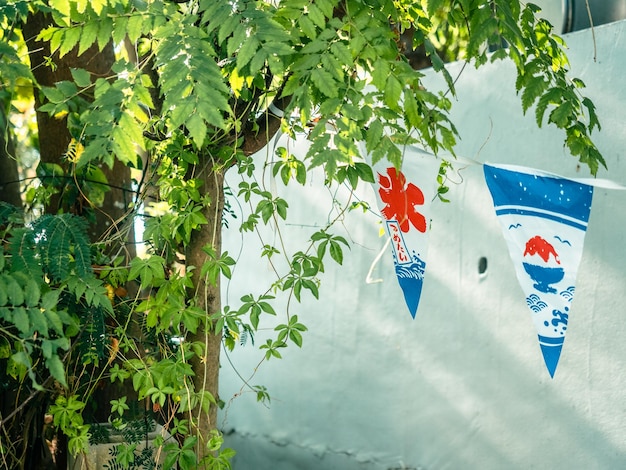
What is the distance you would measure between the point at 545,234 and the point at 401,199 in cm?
62

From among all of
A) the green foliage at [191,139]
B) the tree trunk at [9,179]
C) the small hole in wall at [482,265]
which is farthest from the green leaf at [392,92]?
the tree trunk at [9,179]

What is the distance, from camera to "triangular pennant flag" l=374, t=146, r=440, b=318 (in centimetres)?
341

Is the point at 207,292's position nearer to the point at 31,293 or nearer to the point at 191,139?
the point at 191,139

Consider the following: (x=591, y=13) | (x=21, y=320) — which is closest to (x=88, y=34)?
(x=21, y=320)

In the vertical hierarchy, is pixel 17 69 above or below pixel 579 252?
above

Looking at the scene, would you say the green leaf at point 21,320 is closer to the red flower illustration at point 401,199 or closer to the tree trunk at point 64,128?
the tree trunk at point 64,128

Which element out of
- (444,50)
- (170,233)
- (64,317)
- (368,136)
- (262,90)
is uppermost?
(444,50)

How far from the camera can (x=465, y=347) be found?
4.48 m

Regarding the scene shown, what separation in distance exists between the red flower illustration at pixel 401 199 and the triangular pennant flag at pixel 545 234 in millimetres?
321

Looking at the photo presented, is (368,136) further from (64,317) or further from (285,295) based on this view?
(285,295)

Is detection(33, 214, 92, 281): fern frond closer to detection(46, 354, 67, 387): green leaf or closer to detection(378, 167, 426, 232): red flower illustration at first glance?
detection(46, 354, 67, 387): green leaf

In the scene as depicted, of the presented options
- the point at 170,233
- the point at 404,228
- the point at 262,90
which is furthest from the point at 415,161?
the point at 170,233

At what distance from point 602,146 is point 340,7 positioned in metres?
1.57

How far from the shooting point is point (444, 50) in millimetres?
5656
